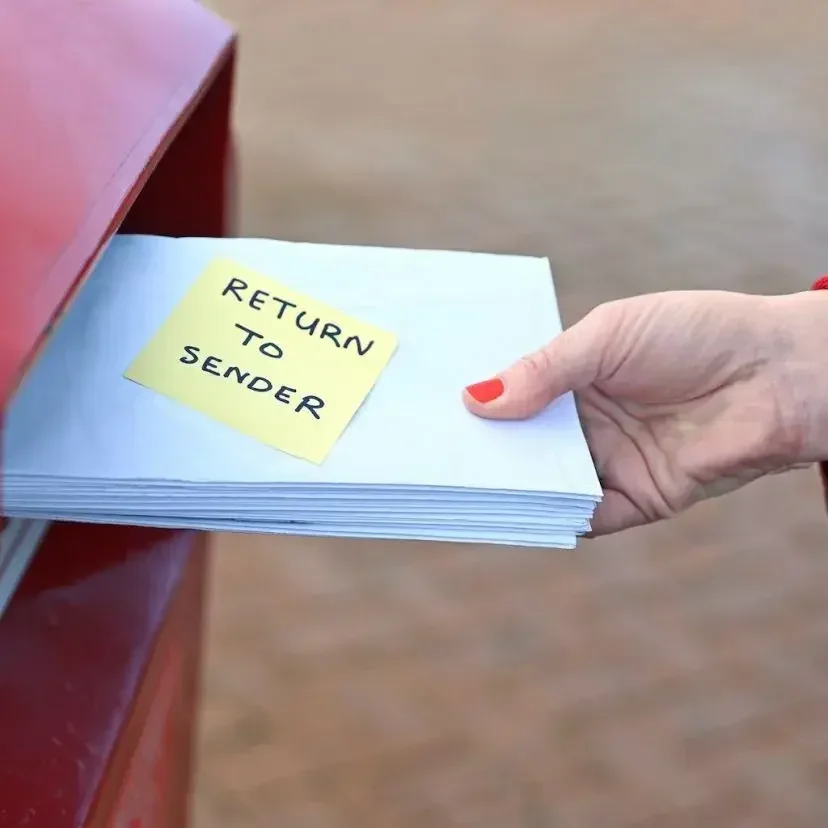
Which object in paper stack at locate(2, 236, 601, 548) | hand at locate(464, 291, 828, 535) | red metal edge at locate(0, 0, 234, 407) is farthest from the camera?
hand at locate(464, 291, 828, 535)

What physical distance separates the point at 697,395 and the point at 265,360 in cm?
35

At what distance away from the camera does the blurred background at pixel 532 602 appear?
3.45ft

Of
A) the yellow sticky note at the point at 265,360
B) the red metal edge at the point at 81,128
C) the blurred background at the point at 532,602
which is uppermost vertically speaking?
the red metal edge at the point at 81,128

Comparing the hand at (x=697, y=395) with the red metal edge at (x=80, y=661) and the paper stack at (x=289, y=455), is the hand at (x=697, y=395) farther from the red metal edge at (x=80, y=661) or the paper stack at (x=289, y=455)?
the red metal edge at (x=80, y=661)

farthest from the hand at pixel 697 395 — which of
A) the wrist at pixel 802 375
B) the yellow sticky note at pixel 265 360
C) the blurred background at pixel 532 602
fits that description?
the blurred background at pixel 532 602

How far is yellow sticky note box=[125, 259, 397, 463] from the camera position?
0.58 metres

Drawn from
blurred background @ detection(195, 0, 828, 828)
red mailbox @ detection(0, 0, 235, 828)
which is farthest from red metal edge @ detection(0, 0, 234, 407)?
blurred background @ detection(195, 0, 828, 828)

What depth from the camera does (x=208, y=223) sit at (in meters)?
0.74

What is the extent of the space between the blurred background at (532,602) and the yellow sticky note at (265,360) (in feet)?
1.91

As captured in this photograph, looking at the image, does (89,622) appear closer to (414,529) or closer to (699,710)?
(414,529)

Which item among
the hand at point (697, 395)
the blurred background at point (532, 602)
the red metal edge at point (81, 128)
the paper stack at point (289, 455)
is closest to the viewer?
the red metal edge at point (81, 128)

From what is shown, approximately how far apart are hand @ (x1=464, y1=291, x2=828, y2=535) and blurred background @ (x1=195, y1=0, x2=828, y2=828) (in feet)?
1.40

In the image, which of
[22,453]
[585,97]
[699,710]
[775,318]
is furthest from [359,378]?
[585,97]

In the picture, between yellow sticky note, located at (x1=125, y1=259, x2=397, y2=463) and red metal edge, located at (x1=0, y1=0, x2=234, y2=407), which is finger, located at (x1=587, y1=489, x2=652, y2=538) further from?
red metal edge, located at (x1=0, y1=0, x2=234, y2=407)
